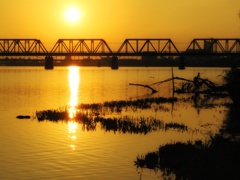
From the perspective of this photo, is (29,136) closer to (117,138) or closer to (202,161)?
(117,138)

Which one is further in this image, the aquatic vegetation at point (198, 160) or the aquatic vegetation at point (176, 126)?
the aquatic vegetation at point (176, 126)

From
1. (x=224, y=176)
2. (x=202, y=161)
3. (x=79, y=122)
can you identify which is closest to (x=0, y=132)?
(x=79, y=122)

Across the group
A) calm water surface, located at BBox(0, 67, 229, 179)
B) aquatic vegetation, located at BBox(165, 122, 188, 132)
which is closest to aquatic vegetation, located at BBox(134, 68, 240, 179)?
calm water surface, located at BBox(0, 67, 229, 179)

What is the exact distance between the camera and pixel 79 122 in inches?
1341

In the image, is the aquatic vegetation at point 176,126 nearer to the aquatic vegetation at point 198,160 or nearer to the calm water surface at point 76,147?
the calm water surface at point 76,147

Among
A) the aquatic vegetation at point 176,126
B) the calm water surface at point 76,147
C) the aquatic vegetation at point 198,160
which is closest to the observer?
the aquatic vegetation at point 198,160

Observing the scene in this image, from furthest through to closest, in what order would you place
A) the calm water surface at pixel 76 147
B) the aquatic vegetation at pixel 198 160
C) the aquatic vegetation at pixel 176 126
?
the aquatic vegetation at pixel 176 126 < the calm water surface at pixel 76 147 < the aquatic vegetation at pixel 198 160

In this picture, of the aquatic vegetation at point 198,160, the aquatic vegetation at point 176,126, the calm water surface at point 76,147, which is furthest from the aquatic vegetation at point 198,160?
the aquatic vegetation at point 176,126

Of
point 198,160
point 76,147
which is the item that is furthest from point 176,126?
point 198,160

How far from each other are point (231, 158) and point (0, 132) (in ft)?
54.3

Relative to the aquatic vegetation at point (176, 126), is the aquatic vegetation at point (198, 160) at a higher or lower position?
lower

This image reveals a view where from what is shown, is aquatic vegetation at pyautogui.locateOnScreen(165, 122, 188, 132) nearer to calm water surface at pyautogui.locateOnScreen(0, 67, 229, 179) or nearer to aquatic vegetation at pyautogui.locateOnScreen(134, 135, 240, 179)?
calm water surface at pyautogui.locateOnScreen(0, 67, 229, 179)

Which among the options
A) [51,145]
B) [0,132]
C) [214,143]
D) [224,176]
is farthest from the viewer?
[0,132]

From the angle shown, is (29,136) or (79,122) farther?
(79,122)
